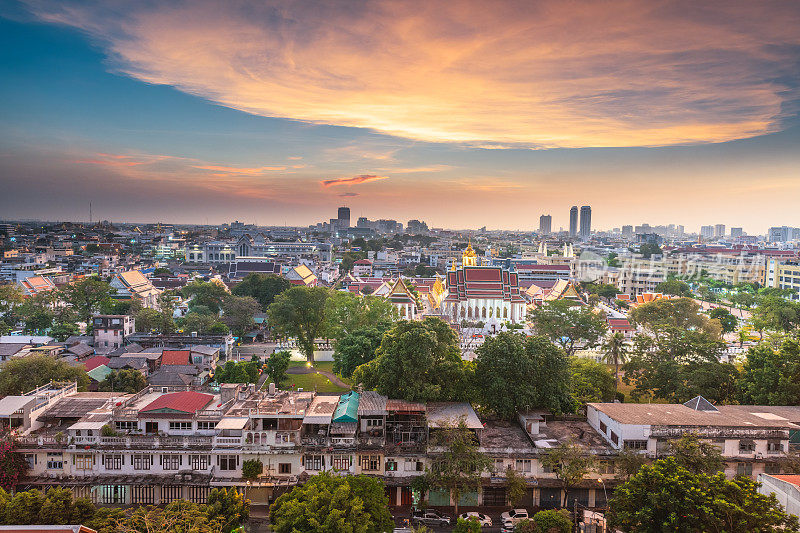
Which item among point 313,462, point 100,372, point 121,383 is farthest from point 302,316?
point 313,462

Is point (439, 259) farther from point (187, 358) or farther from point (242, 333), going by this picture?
point (187, 358)

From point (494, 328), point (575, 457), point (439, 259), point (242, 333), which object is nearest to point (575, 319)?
point (494, 328)

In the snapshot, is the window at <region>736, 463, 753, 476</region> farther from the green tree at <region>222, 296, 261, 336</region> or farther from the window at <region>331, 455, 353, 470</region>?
the green tree at <region>222, 296, 261, 336</region>

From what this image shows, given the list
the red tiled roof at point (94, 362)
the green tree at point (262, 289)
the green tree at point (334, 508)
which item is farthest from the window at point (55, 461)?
the green tree at point (262, 289)

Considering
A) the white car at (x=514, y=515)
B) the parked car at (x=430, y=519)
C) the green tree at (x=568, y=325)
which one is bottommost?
the parked car at (x=430, y=519)

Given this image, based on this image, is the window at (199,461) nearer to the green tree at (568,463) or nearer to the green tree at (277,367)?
the green tree at (277,367)
